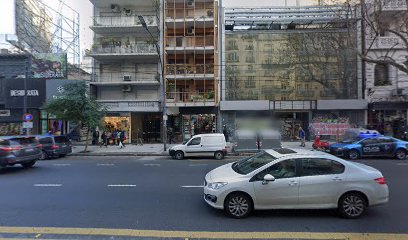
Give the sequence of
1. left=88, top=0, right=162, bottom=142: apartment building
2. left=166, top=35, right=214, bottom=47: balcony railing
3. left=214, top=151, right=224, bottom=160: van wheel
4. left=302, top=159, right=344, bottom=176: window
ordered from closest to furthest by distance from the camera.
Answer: left=302, top=159, right=344, bottom=176: window, left=214, top=151, right=224, bottom=160: van wheel, left=88, top=0, right=162, bottom=142: apartment building, left=166, top=35, right=214, bottom=47: balcony railing

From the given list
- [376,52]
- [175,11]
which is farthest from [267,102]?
[175,11]

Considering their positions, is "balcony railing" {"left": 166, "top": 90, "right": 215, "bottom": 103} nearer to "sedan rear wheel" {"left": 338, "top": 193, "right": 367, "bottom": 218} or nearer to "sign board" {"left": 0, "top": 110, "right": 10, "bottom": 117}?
"sign board" {"left": 0, "top": 110, "right": 10, "bottom": 117}

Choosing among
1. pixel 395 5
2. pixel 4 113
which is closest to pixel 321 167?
pixel 395 5

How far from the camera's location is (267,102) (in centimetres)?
2631

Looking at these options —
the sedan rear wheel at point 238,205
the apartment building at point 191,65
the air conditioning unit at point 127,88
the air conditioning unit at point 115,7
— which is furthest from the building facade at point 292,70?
the sedan rear wheel at point 238,205

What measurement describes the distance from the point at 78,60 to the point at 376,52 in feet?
123

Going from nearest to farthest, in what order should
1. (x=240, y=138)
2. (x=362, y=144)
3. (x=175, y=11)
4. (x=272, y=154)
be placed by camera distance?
1. (x=272, y=154)
2. (x=362, y=144)
3. (x=240, y=138)
4. (x=175, y=11)

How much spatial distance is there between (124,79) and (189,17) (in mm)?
8718

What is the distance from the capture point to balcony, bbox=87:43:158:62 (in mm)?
26875

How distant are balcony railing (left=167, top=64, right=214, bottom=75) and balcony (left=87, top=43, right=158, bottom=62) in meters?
2.03

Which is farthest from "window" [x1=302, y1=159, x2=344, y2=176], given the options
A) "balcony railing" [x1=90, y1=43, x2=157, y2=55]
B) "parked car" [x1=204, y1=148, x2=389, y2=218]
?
"balcony railing" [x1=90, y1=43, x2=157, y2=55]

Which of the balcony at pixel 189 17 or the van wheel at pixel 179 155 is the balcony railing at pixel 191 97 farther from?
the van wheel at pixel 179 155

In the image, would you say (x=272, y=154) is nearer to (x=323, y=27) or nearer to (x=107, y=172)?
(x=107, y=172)

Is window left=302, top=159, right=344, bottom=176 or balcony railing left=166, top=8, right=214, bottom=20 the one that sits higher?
balcony railing left=166, top=8, right=214, bottom=20
